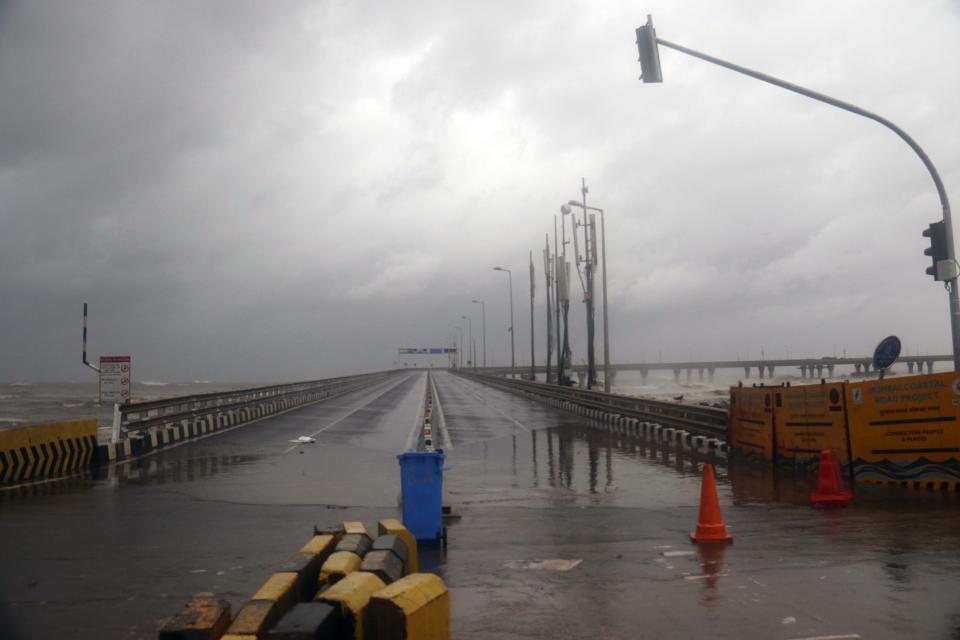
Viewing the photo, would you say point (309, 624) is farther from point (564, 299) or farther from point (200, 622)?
point (564, 299)

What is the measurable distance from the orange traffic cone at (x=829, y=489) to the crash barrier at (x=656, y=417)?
830 centimetres

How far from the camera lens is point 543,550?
9.24 meters

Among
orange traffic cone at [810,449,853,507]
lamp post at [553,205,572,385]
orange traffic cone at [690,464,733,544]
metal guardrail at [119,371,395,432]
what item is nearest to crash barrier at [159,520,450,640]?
orange traffic cone at [690,464,733,544]

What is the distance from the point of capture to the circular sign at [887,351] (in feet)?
49.2

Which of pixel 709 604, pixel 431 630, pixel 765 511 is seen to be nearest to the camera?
pixel 431 630

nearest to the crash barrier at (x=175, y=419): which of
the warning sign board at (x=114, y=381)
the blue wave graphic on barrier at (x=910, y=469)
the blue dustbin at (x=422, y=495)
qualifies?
the warning sign board at (x=114, y=381)

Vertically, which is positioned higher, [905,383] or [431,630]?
[905,383]

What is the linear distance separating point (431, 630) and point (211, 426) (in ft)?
80.0

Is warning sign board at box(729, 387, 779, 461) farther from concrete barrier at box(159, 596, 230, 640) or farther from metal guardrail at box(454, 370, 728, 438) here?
concrete barrier at box(159, 596, 230, 640)

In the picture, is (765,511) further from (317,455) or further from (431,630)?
(317,455)

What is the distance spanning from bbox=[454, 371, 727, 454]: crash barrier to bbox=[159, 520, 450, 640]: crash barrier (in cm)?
1610

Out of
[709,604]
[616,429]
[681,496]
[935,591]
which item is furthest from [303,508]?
[616,429]

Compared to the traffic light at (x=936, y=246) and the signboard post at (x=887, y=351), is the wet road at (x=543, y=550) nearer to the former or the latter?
the signboard post at (x=887, y=351)

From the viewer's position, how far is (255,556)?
9.02 meters
